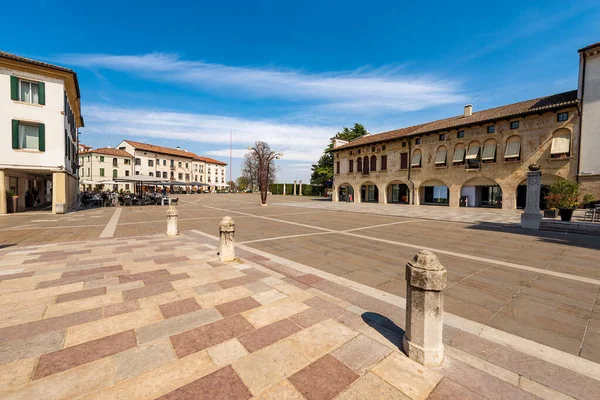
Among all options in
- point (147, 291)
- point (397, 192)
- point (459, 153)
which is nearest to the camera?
point (147, 291)

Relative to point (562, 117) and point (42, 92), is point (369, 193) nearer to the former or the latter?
point (562, 117)

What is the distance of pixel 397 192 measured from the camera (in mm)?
32594

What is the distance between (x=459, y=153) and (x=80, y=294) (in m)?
28.3

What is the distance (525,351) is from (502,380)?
2.48ft

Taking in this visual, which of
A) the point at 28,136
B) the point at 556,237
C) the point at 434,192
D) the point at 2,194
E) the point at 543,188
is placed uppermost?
the point at 28,136

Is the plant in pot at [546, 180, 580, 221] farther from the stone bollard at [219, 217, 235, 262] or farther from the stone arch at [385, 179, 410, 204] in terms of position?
the stone arch at [385, 179, 410, 204]

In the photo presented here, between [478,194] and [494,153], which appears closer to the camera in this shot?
[494,153]

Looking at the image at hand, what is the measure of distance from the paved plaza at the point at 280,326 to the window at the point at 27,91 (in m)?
14.8

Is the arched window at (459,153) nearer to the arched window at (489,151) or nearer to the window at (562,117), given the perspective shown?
the arched window at (489,151)

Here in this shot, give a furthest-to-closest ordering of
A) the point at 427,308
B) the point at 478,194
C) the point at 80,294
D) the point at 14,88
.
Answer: the point at 478,194 → the point at 14,88 → the point at 80,294 → the point at 427,308

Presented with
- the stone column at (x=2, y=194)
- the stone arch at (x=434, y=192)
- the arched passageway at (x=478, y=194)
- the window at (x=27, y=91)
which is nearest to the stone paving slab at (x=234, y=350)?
the stone column at (x=2, y=194)

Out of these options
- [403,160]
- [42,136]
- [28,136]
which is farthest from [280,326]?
[403,160]

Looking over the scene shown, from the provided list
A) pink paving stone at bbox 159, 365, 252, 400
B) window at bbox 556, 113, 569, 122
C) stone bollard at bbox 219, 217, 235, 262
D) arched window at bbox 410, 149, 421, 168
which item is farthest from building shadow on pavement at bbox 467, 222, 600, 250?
arched window at bbox 410, 149, 421, 168

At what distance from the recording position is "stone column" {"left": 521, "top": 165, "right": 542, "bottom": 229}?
11.1m
